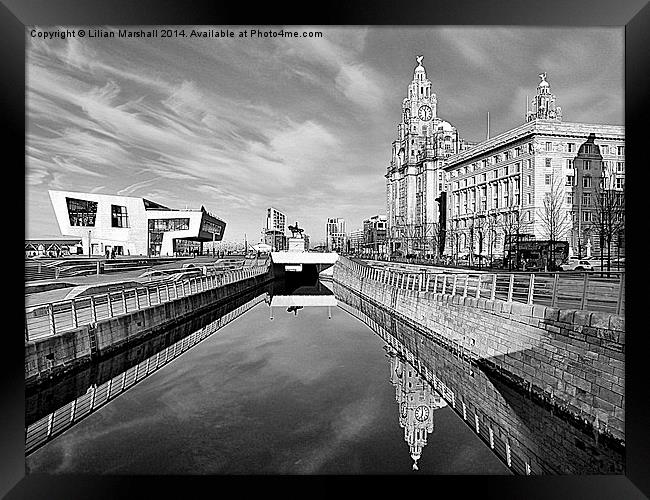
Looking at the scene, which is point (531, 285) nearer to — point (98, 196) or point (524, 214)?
point (524, 214)

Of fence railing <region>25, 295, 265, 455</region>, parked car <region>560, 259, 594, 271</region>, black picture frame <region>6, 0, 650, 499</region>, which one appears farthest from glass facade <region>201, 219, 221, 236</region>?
black picture frame <region>6, 0, 650, 499</region>

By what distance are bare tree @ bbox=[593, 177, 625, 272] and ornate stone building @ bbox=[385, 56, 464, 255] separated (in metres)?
26.6

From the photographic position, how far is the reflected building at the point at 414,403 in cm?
412

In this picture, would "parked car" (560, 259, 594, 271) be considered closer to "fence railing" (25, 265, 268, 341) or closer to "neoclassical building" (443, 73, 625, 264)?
"neoclassical building" (443, 73, 625, 264)

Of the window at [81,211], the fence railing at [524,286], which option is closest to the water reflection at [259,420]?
the fence railing at [524,286]

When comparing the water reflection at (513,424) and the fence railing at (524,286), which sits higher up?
the fence railing at (524,286)

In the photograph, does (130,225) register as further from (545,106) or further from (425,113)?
(425,113)

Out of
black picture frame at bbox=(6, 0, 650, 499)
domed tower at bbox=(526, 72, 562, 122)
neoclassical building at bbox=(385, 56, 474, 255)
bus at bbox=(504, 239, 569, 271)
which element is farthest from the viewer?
neoclassical building at bbox=(385, 56, 474, 255)

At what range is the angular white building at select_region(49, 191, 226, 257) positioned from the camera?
49.5 ft
